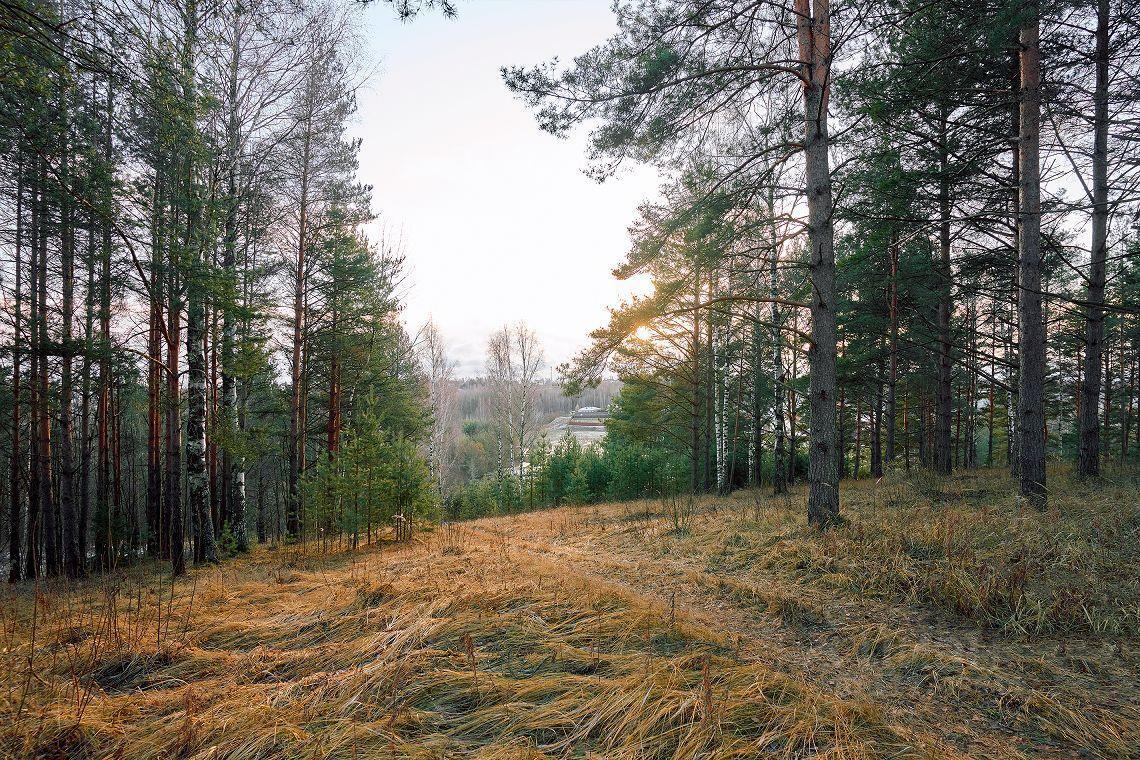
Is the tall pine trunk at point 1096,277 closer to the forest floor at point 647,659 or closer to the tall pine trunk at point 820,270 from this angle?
the forest floor at point 647,659

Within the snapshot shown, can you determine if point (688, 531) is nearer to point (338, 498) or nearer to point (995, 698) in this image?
point (995, 698)

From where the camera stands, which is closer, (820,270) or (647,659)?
(647,659)

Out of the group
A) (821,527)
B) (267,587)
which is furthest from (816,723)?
(267,587)

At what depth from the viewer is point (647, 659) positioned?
8.71ft

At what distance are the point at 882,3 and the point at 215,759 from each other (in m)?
9.24

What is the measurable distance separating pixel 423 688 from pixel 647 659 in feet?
4.36

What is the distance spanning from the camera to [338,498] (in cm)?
895

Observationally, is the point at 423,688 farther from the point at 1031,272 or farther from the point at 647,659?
the point at 1031,272

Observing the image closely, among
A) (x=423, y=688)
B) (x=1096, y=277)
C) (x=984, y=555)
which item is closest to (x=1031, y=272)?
(x=1096, y=277)

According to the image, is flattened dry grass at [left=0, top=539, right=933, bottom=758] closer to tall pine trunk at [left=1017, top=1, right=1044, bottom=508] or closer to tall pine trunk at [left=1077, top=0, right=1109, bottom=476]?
tall pine trunk at [left=1017, top=1, right=1044, bottom=508]

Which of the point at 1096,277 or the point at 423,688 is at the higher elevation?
the point at 1096,277

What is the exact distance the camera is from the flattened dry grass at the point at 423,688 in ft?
6.65

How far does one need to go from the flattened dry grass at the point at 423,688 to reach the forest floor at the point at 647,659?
0.01m

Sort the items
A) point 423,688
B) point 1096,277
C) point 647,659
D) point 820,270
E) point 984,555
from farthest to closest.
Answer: point 1096,277 < point 820,270 < point 984,555 < point 647,659 < point 423,688
